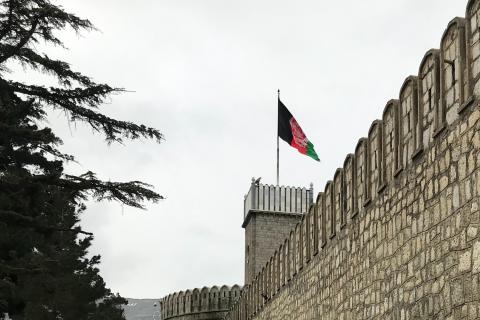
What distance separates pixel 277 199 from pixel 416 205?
23699 millimetres

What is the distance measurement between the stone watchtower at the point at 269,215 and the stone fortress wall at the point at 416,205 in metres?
18.8

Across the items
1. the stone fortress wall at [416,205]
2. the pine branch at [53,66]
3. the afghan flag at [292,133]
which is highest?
the afghan flag at [292,133]

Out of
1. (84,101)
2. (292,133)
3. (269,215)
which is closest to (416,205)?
(84,101)

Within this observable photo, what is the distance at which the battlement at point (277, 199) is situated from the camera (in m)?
31.4

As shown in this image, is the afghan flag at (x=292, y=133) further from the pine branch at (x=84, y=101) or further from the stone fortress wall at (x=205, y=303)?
the pine branch at (x=84, y=101)

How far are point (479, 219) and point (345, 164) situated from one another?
4.56 m

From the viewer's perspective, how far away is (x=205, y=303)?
3472 cm

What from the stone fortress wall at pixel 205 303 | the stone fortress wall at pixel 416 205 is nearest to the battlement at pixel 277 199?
the stone fortress wall at pixel 205 303

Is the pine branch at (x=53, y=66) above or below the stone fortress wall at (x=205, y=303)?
above

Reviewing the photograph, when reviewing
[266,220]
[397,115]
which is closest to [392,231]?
[397,115]

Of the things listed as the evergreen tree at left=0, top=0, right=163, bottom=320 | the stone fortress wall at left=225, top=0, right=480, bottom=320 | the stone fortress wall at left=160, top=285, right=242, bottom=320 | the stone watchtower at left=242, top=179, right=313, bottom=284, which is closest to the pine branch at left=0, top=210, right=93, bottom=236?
the evergreen tree at left=0, top=0, right=163, bottom=320

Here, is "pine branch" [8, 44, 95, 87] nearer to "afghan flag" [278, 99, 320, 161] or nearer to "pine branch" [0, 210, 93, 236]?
"pine branch" [0, 210, 93, 236]

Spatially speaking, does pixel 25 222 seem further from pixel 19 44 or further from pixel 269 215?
pixel 269 215

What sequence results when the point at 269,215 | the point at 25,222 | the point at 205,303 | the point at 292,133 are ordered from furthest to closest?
the point at 205,303 → the point at 269,215 → the point at 292,133 → the point at 25,222
